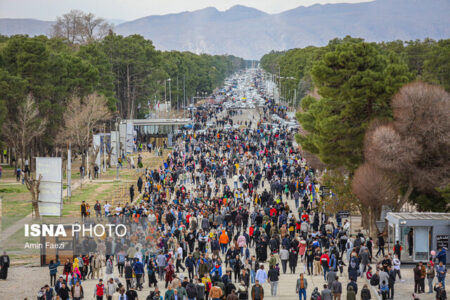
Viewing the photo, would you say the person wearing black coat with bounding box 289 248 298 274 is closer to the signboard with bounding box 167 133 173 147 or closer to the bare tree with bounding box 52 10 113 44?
the signboard with bounding box 167 133 173 147

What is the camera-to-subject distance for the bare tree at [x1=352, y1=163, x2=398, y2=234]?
2995 centimetres

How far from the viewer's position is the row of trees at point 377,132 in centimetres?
2994

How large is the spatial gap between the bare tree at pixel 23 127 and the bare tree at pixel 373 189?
98.9ft

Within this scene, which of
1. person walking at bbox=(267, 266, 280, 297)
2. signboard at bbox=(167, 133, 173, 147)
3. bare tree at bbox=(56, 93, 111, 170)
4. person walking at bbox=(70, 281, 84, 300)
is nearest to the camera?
person walking at bbox=(70, 281, 84, 300)

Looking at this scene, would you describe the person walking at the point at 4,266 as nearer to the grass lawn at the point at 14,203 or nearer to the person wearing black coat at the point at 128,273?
the person wearing black coat at the point at 128,273

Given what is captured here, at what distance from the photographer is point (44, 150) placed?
207 ft

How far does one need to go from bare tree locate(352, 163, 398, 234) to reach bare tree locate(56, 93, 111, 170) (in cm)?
2947

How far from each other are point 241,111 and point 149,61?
2825cm

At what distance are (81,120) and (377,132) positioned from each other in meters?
33.5

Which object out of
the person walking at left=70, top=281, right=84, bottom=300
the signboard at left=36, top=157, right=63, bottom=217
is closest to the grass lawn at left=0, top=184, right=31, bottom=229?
the signboard at left=36, top=157, right=63, bottom=217

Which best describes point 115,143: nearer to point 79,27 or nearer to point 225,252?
point 225,252

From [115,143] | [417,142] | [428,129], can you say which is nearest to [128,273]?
[417,142]

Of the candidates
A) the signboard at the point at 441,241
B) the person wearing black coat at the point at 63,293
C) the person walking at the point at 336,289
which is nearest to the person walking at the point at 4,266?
the person wearing black coat at the point at 63,293

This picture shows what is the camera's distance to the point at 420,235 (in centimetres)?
2520
